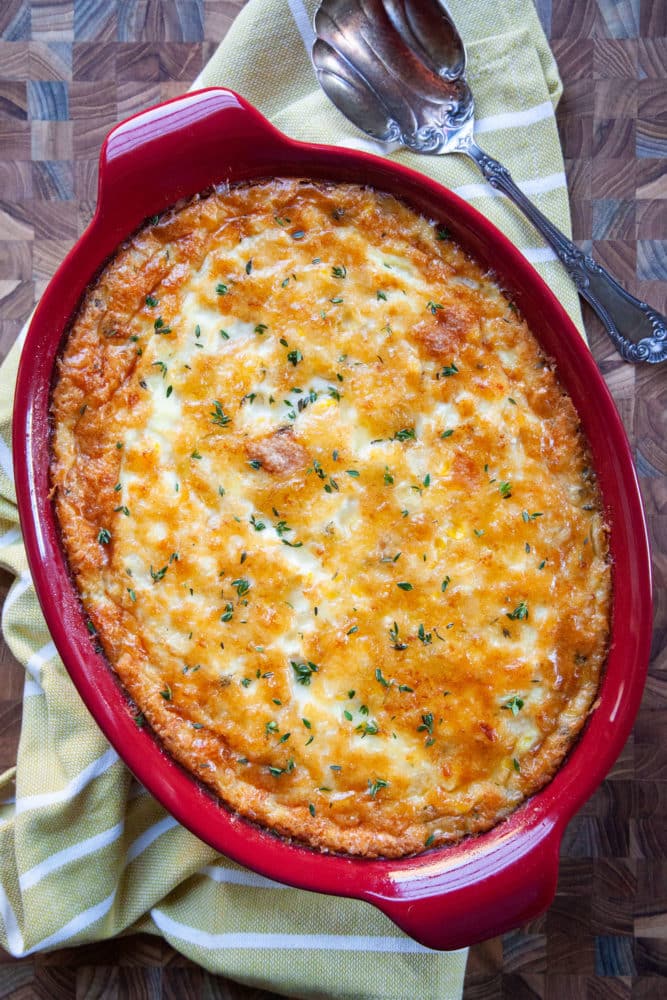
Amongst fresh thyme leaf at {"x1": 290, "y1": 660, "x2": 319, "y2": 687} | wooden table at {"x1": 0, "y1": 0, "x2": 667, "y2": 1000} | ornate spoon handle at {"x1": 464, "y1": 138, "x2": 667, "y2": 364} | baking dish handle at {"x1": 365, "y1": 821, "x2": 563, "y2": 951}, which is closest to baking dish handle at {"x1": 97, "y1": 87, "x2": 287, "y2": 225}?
wooden table at {"x1": 0, "y1": 0, "x2": 667, "y2": 1000}

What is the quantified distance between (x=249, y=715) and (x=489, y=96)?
2.13 meters

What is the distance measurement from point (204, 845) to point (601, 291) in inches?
88.1

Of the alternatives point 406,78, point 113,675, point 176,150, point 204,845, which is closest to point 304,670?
point 113,675

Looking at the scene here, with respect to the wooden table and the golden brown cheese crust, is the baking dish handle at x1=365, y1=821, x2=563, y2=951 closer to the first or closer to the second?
the golden brown cheese crust

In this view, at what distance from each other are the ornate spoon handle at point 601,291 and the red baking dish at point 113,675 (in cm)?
36

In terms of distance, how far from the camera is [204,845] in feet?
9.17

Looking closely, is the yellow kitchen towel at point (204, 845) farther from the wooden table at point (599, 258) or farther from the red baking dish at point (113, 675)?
the red baking dish at point (113, 675)

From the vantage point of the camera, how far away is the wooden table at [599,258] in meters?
2.95

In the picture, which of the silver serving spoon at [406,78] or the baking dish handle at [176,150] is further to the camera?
the silver serving spoon at [406,78]

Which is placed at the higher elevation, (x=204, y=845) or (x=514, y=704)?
(x=514, y=704)

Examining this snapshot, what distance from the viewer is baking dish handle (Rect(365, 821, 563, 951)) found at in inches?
91.0

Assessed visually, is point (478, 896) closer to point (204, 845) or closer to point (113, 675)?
point (204, 845)

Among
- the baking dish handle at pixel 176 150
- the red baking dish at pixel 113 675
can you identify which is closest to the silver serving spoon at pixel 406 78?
the red baking dish at pixel 113 675

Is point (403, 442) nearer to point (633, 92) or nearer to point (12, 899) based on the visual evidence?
point (633, 92)
